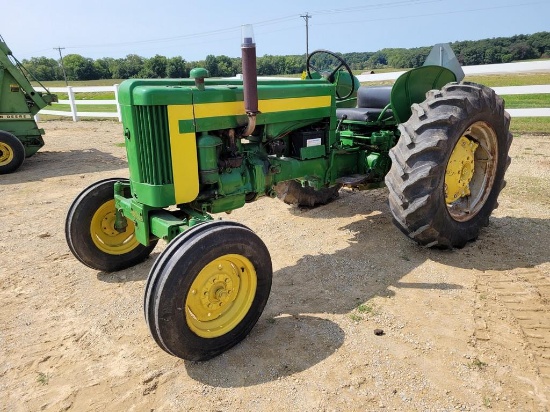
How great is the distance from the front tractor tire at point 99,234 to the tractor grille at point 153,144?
32.0 inches

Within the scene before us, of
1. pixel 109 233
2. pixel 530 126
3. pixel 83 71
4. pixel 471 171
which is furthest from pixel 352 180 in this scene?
pixel 83 71

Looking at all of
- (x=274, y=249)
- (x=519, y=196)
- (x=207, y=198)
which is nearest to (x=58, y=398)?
(x=207, y=198)

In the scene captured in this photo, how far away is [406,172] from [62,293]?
3129mm

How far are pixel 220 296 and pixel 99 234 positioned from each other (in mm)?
1656

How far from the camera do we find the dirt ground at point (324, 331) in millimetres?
2500

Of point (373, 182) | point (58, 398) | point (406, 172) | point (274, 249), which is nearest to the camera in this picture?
point (58, 398)

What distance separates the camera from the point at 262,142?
12.7 feet

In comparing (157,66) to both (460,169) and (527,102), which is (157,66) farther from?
(460,169)

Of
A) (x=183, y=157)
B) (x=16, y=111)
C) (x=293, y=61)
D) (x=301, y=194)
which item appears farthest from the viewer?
(x=293, y=61)

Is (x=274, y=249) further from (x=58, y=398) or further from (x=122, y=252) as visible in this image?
(x=58, y=398)

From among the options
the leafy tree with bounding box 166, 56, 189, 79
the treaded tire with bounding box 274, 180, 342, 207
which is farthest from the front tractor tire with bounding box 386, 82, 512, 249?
the leafy tree with bounding box 166, 56, 189, 79

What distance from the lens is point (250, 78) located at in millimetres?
3133

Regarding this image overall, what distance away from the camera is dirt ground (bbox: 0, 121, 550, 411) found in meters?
2.50

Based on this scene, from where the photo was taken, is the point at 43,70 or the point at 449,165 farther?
the point at 43,70
